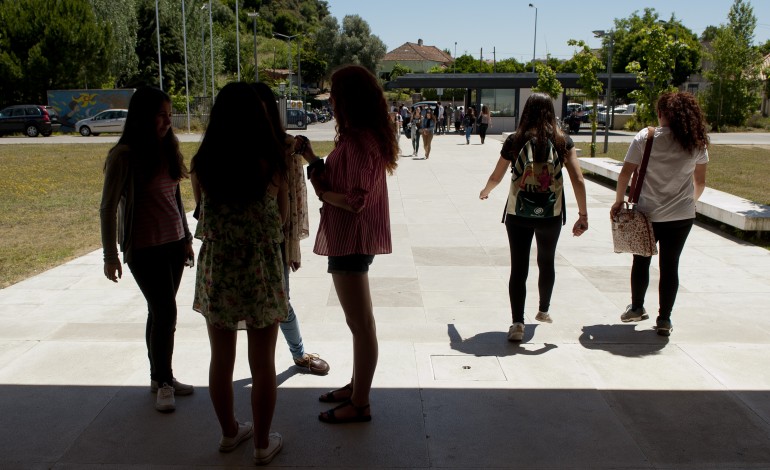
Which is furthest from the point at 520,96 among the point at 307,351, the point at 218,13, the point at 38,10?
the point at 218,13

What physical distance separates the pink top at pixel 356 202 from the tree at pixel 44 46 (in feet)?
132

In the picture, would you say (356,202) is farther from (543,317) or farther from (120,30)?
(120,30)

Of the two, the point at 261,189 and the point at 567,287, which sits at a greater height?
the point at 261,189

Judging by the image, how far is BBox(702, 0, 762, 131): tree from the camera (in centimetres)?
3888

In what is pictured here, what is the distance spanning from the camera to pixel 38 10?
129 feet

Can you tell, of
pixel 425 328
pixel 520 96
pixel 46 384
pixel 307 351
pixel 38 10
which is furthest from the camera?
pixel 38 10

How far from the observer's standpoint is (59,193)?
14117 millimetres

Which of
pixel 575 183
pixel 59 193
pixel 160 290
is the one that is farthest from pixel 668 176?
pixel 59 193

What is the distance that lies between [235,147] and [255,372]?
3.22 ft

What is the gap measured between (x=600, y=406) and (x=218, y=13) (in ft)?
331

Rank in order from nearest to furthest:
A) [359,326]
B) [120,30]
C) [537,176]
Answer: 1. [359,326]
2. [537,176]
3. [120,30]

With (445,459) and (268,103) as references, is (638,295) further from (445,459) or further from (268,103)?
(268,103)

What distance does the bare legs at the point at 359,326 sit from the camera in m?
3.43

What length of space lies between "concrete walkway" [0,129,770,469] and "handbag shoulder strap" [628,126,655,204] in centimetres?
98
